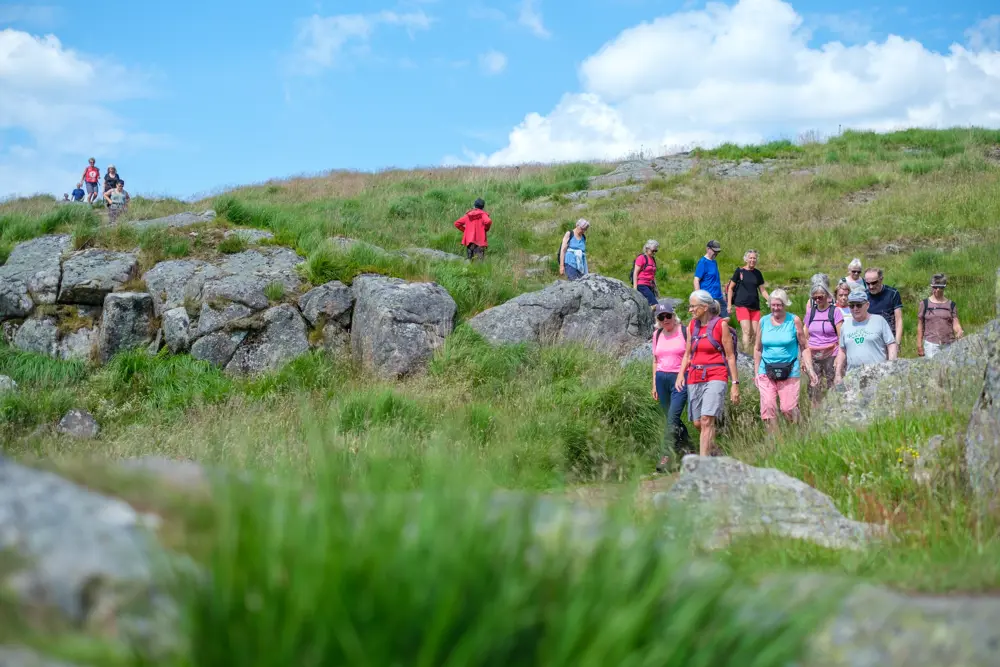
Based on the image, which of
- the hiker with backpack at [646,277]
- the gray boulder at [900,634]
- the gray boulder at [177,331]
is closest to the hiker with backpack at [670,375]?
the hiker with backpack at [646,277]

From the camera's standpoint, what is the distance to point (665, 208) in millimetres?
23984

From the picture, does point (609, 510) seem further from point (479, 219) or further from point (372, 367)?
point (479, 219)

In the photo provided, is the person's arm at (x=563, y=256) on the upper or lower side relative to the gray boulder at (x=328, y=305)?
upper

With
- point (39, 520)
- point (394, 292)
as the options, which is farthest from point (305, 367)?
point (39, 520)

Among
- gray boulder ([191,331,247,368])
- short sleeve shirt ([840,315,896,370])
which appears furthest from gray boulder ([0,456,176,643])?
gray boulder ([191,331,247,368])

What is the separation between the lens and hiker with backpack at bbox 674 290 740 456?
837cm

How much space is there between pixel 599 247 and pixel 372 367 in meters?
10.2

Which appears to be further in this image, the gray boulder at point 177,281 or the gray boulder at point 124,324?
the gray boulder at point 177,281

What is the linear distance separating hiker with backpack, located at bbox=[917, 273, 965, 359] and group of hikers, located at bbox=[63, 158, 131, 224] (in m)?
16.8

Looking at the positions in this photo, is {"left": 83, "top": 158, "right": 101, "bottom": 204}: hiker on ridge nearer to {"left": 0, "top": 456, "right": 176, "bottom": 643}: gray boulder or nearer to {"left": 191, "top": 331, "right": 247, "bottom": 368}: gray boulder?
{"left": 191, "top": 331, "right": 247, "bottom": 368}: gray boulder

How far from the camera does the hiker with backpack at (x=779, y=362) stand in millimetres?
8805

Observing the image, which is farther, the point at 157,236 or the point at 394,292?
the point at 157,236

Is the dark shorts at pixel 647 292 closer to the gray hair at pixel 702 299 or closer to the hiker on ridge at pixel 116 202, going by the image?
the gray hair at pixel 702 299

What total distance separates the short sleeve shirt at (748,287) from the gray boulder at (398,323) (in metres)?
4.83
